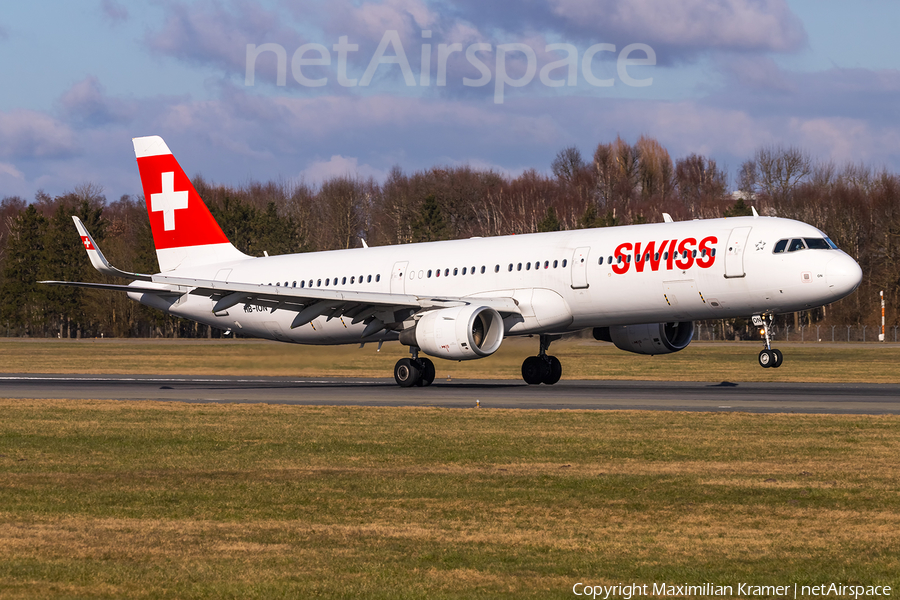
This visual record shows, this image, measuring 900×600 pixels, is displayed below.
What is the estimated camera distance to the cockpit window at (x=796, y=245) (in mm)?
28366

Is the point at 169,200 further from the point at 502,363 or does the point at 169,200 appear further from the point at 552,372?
the point at 552,372

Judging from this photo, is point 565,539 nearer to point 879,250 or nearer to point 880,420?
point 880,420

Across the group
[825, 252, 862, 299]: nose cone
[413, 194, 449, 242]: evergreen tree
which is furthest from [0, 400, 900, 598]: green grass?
[413, 194, 449, 242]: evergreen tree

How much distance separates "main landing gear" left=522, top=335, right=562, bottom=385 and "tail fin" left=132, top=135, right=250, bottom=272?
12392mm

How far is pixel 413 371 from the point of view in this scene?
33000 millimetres

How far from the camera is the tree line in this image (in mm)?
97188

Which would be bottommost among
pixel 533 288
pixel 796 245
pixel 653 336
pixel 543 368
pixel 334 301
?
pixel 543 368

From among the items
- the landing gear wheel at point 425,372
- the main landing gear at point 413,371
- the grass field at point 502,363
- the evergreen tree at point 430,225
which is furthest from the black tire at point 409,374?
the evergreen tree at point 430,225

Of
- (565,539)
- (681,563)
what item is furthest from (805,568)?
(565,539)

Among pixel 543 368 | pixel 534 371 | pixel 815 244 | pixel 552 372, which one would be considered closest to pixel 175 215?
pixel 534 371

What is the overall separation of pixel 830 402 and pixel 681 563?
17995mm

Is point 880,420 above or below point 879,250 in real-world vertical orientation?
below

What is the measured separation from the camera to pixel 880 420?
810 inches

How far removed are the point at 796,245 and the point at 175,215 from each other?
2300cm
